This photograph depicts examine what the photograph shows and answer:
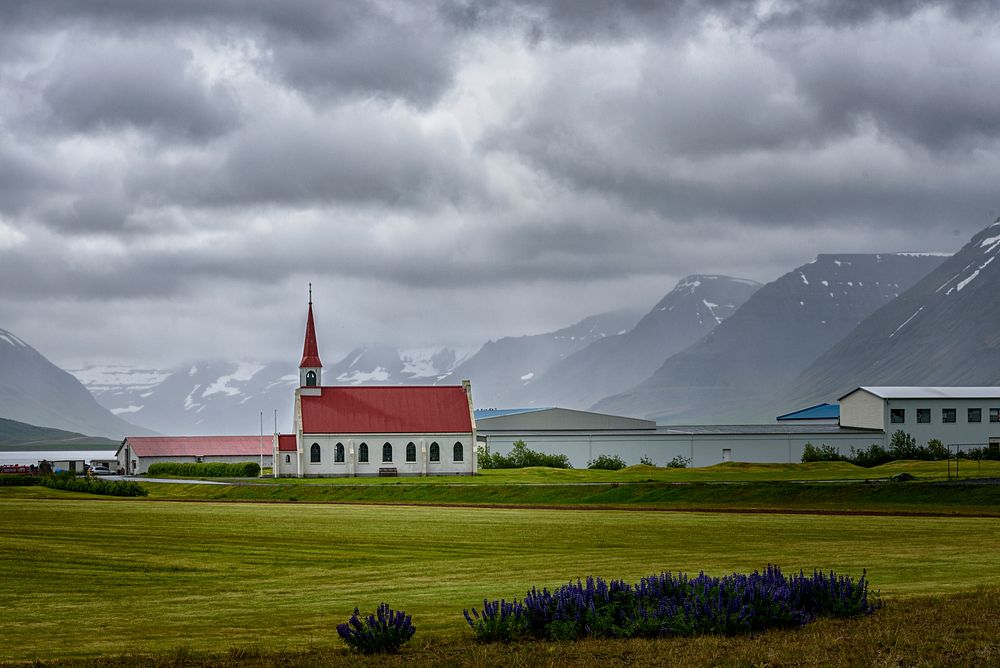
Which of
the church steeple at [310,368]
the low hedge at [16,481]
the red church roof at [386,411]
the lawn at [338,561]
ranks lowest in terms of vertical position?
the lawn at [338,561]

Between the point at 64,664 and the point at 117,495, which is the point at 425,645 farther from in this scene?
the point at 117,495

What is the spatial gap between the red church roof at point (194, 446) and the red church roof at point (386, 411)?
88.6ft

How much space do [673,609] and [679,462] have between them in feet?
334

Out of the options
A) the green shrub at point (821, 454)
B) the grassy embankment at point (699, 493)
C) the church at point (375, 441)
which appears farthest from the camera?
the green shrub at point (821, 454)

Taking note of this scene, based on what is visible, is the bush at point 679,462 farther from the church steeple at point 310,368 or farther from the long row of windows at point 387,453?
the church steeple at point 310,368

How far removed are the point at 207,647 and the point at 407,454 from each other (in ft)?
304

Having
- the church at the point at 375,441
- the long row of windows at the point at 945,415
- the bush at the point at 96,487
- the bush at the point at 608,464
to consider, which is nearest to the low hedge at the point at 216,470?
the church at the point at 375,441

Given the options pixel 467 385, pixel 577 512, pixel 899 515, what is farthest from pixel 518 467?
pixel 899 515

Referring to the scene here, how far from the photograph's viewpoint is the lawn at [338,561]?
20.3 m

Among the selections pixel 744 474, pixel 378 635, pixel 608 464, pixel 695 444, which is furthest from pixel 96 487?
pixel 695 444

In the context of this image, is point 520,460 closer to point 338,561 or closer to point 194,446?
point 194,446

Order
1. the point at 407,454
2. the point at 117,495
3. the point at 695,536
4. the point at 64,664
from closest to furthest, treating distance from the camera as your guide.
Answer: the point at 64,664
the point at 695,536
the point at 117,495
the point at 407,454

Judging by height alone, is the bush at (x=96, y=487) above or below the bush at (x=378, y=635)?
below

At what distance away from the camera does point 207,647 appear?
1748 centimetres
